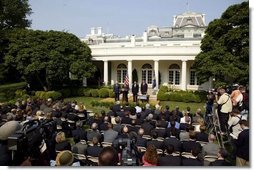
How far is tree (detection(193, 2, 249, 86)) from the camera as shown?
15.4 meters

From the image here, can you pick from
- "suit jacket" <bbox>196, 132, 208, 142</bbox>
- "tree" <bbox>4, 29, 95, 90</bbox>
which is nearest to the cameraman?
"suit jacket" <bbox>196, 132, 208, 142</bbox>

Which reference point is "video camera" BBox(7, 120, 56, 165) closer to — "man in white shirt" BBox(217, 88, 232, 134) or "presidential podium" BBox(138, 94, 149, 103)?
"man in white shirt" BBox(217, 88, 232, 134)

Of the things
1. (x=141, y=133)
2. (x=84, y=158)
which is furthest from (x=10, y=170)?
(x=141, y=133)

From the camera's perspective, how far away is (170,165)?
5.39 meters

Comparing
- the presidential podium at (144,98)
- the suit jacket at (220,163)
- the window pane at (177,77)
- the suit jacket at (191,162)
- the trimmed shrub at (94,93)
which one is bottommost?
the suit jacket at (220,163)

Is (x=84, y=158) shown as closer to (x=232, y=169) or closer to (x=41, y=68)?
(x=232, y=169)

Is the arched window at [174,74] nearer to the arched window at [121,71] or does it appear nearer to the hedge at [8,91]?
the arched window at [121,71]

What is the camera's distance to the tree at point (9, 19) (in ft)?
65.6

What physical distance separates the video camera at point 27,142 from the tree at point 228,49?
1264 cm

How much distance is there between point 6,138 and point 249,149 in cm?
447

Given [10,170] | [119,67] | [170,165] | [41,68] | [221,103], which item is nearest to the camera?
[10,170]

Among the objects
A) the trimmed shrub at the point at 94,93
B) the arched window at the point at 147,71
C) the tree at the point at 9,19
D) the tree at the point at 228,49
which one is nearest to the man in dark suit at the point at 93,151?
the tree at the point at 228,49

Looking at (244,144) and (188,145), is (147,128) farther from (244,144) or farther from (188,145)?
(244,144)

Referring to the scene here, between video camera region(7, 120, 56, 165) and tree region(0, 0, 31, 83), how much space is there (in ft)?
50.3
